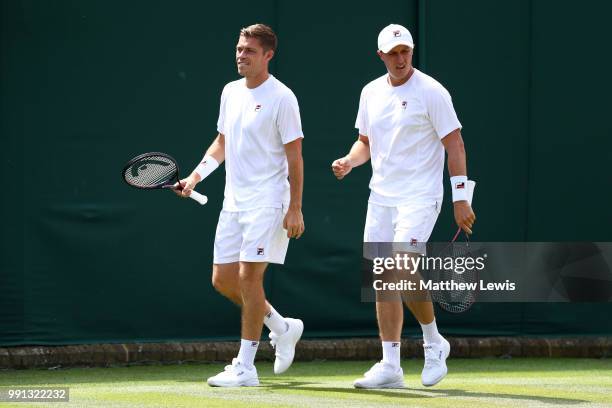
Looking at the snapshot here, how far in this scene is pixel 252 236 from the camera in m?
7.82

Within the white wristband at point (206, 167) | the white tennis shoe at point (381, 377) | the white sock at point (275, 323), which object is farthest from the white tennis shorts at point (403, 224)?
the white wristband at point (206, 167)

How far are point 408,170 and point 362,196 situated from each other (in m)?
2.44

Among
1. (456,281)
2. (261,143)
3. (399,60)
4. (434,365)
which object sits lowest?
(434,365)

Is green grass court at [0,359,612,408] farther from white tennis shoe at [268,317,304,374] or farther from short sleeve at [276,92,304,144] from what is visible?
short sleeve at [276,92,304,144]

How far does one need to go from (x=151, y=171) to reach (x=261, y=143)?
25.6 inches

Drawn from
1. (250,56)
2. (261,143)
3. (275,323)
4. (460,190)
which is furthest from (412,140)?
(275,323)

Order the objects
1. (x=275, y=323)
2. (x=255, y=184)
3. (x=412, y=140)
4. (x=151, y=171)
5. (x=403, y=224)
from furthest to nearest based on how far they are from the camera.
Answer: (x=275, y=323) < (x=151, y=171) < (x=255, y=184) < (x=412, y=140) < (x=403, y=224)

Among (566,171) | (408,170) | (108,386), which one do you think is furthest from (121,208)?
(566,171)

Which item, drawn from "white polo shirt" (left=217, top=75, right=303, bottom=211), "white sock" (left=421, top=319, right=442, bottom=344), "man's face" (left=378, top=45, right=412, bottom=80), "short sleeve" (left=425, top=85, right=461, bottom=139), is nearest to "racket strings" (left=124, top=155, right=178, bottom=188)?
"white polo shirt" (left=217, top=75, right=303, bottom=211)

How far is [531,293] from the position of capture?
10.5 meters

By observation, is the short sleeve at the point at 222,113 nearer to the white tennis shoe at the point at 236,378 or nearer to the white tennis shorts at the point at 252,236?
the white tennis shorts at the point at 252,236

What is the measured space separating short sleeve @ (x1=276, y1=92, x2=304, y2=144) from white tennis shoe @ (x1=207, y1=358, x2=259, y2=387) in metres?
1.25

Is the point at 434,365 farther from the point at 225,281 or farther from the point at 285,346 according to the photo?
the point at 225,281

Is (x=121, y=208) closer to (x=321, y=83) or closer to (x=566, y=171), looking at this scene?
(x=321, y=83)
